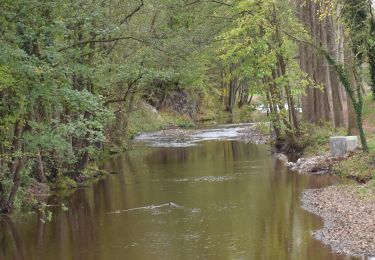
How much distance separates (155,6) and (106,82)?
4.78 m

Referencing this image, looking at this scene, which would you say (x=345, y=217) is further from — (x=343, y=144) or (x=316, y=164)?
(x=316, y=164)

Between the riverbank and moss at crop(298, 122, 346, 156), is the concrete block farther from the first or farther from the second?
moss at crop(298, 122, 346, 156)

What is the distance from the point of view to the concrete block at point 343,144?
883 inches

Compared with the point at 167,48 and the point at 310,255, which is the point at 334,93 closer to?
the point at 167,48

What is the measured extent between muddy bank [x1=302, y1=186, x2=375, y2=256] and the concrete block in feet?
12.4

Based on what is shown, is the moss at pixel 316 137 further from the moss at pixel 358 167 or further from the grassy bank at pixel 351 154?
the moss at pixel 358 167

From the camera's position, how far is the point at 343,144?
2253 centimetres

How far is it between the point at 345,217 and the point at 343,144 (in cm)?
791

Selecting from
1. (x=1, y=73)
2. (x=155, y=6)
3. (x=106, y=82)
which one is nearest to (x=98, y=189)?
(x=106, y=82)

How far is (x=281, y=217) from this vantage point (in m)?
16.0

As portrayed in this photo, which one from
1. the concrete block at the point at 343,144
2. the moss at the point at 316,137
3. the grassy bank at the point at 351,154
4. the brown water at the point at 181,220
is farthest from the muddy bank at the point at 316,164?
the moss at the point at 316,137

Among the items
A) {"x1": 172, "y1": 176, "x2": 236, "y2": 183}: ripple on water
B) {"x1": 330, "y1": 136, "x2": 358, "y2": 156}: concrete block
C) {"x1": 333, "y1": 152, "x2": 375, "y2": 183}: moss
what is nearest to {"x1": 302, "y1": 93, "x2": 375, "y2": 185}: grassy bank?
{"x1": 333, "y1": 152, "x2": 375, "y2": 183}: moss

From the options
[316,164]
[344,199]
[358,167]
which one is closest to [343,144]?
[316,164]

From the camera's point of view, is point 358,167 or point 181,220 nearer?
point 181,220
